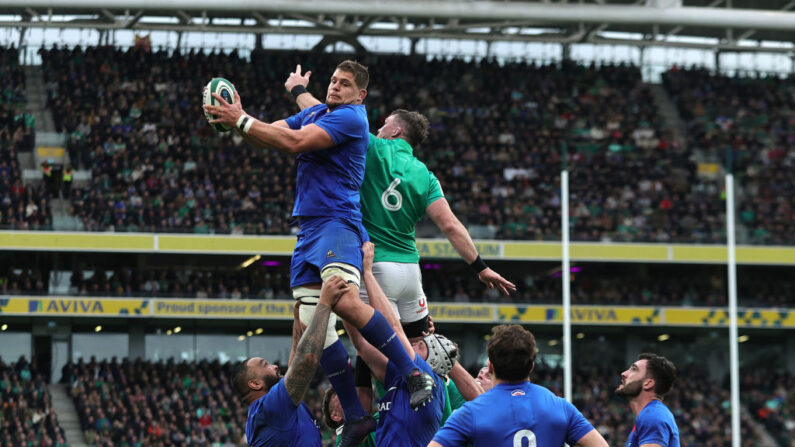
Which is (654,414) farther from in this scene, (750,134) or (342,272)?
(750,134)

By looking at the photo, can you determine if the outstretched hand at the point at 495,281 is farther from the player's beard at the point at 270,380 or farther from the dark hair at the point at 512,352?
the dark hair at the point at 512,352

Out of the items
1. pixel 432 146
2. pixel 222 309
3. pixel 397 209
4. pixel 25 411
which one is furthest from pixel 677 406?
pixel 397 209

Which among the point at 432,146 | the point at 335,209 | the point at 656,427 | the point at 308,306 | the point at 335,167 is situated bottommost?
the point at 656,427

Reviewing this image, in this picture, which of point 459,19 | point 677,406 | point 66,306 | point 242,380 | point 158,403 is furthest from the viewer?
point 459,19

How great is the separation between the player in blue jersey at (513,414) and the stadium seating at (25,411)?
80.7ft

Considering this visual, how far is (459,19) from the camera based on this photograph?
39.3 m

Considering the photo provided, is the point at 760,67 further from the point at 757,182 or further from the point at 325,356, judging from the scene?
the point at 325,356

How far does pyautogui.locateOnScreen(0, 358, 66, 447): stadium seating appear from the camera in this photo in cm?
2877

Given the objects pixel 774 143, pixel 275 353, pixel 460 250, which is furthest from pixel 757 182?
pixel 460 250

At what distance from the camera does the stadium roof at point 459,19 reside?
1313 inches

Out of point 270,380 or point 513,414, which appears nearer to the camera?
point 513,414

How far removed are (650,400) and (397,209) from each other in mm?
2225

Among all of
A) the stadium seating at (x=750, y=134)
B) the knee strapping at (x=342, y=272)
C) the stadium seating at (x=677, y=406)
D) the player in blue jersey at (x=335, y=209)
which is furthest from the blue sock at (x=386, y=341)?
the stadium seating at (x=750, y=134)

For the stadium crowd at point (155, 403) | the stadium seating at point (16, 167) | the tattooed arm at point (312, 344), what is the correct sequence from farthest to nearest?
the stadium seating at point (16, 167), the stadium crowd at point (155, 403), the tattooed arm at point (312, 344)
